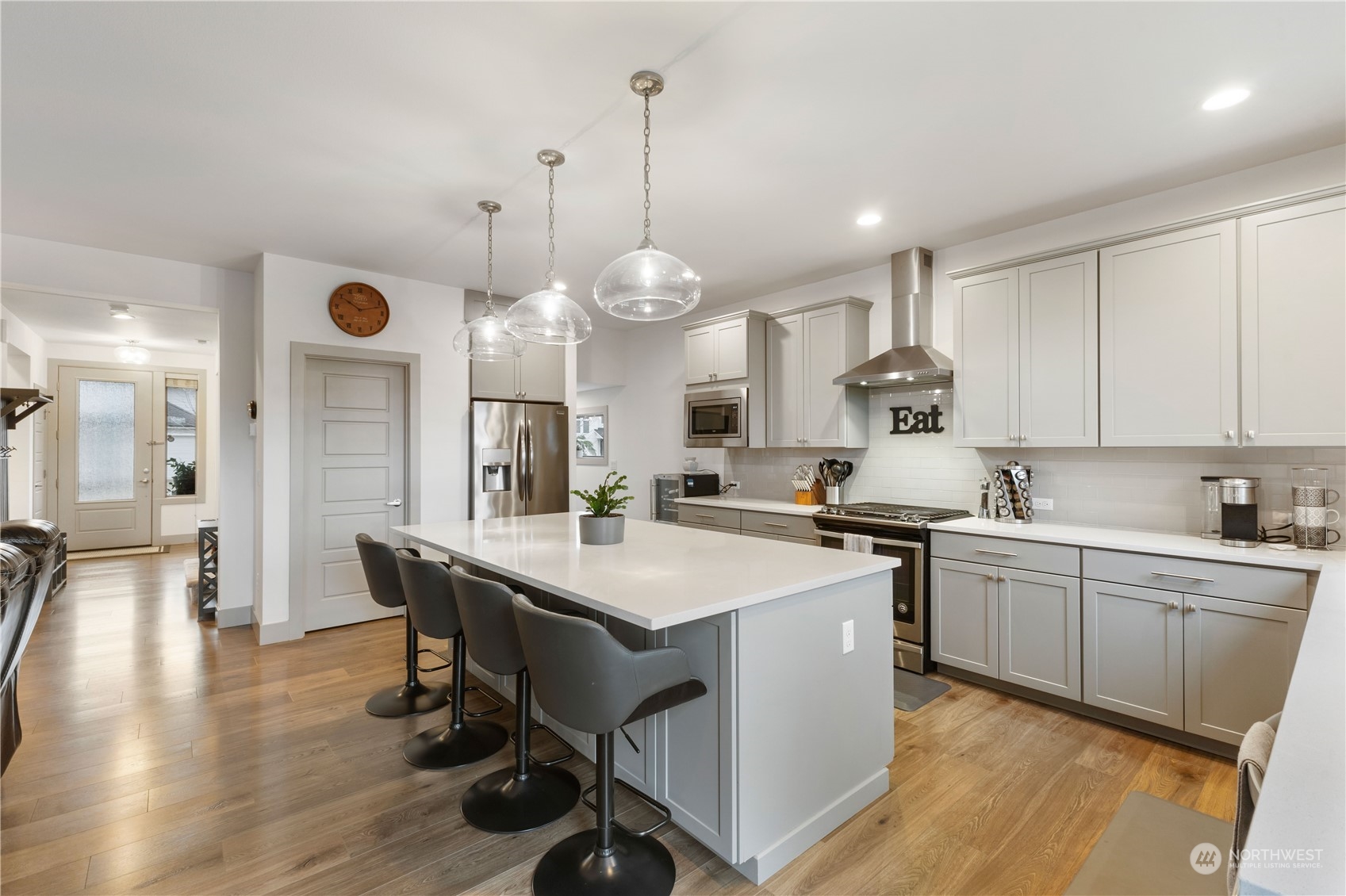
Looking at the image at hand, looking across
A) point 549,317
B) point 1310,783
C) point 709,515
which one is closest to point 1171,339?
point 1310,783

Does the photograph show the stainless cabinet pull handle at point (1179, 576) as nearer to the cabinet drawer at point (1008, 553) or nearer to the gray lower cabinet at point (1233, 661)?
the gray lower cabinet at point (1233, 661)

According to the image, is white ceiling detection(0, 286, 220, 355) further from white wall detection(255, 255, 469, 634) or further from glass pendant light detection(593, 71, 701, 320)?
glass pendant light detection(593, 71, 701, 320)

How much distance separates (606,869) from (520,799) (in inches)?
21.6

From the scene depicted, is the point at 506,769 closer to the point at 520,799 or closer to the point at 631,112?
the point at 520,799

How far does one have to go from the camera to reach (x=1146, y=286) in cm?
303

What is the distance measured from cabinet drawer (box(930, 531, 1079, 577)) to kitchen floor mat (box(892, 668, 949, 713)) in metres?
0.72

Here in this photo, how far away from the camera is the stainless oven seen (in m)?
3.56

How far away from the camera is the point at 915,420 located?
14.0 feet

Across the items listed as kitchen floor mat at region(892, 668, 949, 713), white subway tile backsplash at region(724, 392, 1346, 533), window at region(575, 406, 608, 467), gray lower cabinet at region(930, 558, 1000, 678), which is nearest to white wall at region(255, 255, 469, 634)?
window at region(575, 406, 608, 467)

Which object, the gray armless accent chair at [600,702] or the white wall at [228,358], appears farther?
the white wall at [228,358]

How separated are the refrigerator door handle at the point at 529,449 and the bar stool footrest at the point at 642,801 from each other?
125 inches

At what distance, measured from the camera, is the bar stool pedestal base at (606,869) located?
1808mm

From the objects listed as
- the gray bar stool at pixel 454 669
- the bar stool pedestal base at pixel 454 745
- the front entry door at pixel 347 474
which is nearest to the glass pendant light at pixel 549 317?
the gray bar stool at pixel 454 669

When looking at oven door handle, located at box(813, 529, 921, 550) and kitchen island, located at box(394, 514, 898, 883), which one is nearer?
kitchen island, located at box(394, 514, 898, 883)
